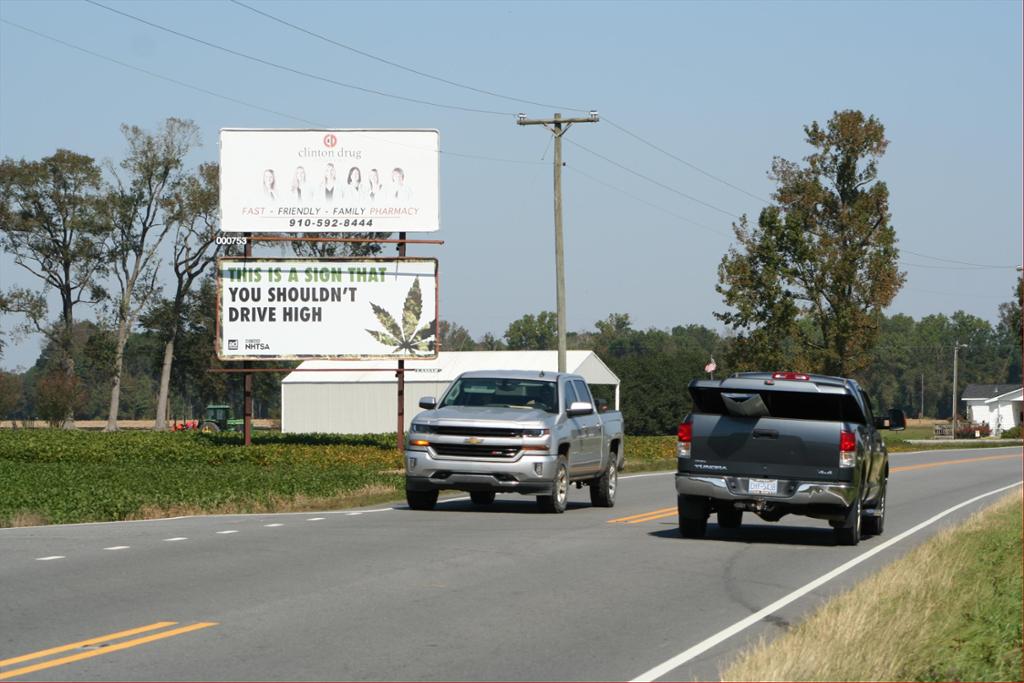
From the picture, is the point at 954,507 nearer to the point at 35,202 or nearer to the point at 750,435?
the point at 750,435

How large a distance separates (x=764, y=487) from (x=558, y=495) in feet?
15.1

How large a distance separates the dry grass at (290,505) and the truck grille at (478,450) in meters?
3.92

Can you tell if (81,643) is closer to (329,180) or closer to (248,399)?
(329,180)

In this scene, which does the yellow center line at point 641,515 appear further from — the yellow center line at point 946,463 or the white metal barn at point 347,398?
the white metal barn at point 347,398

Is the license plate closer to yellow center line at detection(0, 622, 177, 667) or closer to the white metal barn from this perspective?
yellow center line at detection(0, 622, 177, 667)

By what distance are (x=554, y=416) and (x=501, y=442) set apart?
3.81ft

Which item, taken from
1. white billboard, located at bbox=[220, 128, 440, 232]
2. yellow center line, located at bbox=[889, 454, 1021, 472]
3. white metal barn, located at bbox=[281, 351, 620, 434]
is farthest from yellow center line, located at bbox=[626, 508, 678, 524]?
white metal barn, located at bbox=[281, 351, 620, 434]

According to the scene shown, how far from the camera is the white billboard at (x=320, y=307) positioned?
4166 centimetres

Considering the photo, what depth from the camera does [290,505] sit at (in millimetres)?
25219

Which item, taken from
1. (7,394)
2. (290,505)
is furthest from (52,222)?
(290,505)

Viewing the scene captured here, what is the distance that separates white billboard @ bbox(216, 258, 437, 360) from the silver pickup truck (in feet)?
60.3

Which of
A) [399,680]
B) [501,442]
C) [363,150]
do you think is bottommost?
[399,680]

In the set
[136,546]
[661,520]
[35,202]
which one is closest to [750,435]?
[661,520]

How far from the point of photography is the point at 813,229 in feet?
224
